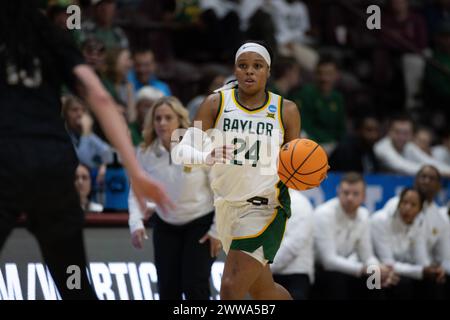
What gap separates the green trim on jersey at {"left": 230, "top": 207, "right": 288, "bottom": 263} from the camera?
634cm

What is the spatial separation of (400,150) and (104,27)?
3.66 m

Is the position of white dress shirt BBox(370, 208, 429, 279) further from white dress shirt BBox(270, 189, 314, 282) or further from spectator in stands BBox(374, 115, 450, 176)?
spectator in stands BBox(374, 115, 450, 176)

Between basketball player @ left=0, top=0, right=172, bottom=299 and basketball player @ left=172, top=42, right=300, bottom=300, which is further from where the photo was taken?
basketball player @ left=172, top=42, right=300, bottom=300

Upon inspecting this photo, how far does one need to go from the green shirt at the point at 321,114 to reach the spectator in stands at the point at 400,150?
56 cm

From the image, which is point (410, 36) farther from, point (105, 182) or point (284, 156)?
point (284, 156)

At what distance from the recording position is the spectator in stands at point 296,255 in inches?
340

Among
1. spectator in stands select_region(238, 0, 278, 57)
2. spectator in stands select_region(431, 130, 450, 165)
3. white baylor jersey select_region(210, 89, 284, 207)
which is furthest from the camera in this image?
spectator in stands select_region(238, 0, 278, 57)

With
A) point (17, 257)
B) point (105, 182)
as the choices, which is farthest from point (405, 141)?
point (17, 257)

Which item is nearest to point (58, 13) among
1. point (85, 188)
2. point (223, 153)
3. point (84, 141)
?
point (84, 141)

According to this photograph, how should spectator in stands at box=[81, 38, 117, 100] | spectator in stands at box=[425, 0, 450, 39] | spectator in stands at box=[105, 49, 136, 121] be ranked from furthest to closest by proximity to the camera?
spectator in stands at box=[425, 0, 450, 39]
spectator in stands at box=[105, 49, 136, 121]
spectator in stands at box=[81, 38, 117, 100]

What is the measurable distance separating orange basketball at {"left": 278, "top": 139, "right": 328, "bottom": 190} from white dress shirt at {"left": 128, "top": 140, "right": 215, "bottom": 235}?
1.40m

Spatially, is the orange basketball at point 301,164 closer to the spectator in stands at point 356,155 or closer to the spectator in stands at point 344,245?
the spectator in stands at point 344,245

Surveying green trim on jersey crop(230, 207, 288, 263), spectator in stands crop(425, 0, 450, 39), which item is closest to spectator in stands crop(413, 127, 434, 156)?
spectator in stands crop(425, 0, 450, 39)

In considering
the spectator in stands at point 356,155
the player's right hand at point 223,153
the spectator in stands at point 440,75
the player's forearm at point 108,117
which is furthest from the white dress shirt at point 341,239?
the player's forearm at point 108,117
